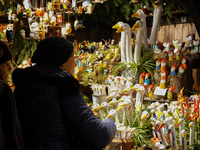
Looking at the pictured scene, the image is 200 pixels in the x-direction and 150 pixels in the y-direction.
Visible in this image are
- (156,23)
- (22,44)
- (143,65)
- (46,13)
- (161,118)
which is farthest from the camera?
(22,44)

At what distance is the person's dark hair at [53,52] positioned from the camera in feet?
4.00

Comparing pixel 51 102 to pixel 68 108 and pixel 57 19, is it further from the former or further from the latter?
pixel 57 19

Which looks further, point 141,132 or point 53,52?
point 141,132

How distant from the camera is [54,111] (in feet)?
3.76

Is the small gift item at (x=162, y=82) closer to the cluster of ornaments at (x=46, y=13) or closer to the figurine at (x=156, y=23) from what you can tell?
the figurine at (x=156, y=23)

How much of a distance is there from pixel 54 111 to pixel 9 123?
0.22 meters

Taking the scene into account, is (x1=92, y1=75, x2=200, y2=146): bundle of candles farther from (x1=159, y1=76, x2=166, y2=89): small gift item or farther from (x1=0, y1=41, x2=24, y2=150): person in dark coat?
(x1=0, y1=41, x2=24, y2=150): person in dark coat

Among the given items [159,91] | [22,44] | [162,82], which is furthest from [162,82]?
[22,44]

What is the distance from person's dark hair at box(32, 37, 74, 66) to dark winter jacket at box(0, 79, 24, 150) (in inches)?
8.7

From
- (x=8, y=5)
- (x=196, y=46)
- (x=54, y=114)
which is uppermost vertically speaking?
(x=8, y=5)

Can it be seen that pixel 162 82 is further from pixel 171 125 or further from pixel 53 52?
pixel 53 52

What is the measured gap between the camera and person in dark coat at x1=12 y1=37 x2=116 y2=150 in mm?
1133

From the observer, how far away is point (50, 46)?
1221 mm

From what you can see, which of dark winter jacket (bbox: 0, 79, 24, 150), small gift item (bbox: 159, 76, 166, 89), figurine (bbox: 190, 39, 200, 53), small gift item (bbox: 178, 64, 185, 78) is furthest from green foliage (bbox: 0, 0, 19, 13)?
dark winter jacket (bbox: 0, 79, 24, 150)
